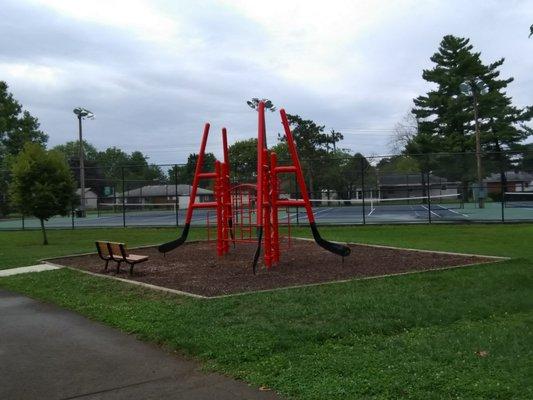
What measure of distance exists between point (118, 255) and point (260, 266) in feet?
9.63

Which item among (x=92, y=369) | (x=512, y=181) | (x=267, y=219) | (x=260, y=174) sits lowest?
(x=92, y=369)

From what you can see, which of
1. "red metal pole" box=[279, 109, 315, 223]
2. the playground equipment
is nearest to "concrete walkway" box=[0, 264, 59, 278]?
the playground equipment

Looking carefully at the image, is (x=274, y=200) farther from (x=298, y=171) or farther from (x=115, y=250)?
(x=115, y=250)

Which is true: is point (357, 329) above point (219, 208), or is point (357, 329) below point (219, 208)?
below

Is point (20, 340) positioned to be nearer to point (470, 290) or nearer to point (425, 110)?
point (470, 290)

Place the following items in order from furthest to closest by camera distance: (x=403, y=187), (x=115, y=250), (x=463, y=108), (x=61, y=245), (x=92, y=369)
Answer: (x=463, y=108) < (x=403, y=187) < (x=61, y=245) < (x=115, y=250) < (x=92, y=369)

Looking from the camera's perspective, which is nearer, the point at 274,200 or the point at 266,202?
the point at 266,202

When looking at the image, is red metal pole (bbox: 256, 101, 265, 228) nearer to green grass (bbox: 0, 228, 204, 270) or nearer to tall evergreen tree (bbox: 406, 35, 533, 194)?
green grass (bbox: 0, 228, 204, 270)

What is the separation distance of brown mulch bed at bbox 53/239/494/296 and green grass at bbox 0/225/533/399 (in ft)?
2.70

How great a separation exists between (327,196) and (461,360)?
30799mm

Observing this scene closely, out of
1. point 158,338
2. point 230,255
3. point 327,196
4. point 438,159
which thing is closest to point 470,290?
point 158,338

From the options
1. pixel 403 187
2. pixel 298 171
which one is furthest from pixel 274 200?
pixel 403 187

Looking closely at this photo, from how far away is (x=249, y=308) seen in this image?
775 centimetres

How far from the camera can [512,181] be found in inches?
1417
